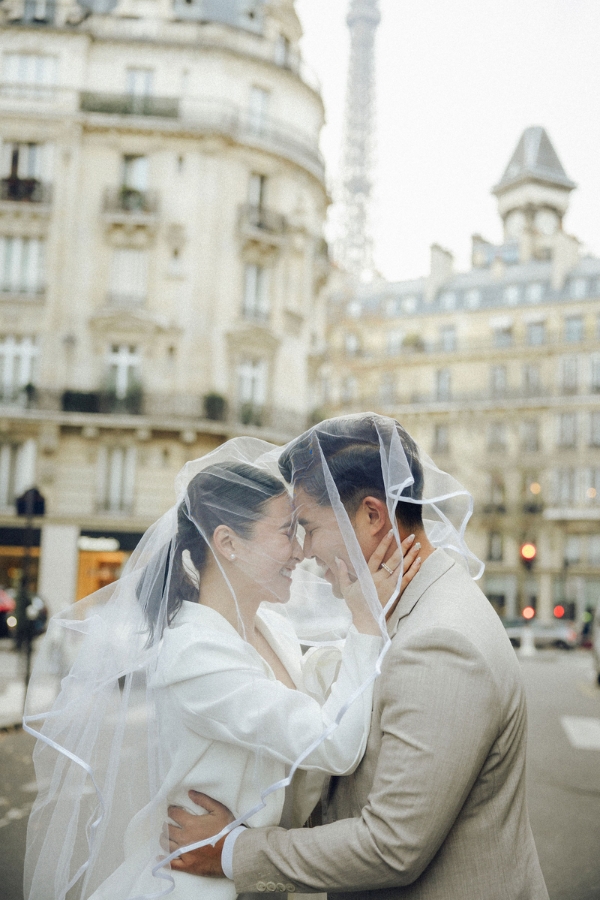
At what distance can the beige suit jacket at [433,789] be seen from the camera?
1885 millimetres

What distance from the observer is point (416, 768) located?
1.88m

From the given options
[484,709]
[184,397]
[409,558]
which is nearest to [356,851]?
[484,709]

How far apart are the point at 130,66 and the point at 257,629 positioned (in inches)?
1042

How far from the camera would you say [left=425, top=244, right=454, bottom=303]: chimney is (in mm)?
51156

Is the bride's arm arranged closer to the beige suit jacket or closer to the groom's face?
the beige suit jacket

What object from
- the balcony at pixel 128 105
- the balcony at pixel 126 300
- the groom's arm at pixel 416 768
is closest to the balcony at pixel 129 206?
the balcony at pixel 126 300

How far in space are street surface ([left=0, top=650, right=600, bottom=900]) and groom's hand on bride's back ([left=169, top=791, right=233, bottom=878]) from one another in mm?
617

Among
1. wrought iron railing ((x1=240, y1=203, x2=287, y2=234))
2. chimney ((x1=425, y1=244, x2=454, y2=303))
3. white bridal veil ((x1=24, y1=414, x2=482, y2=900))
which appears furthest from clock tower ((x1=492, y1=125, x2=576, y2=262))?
white bridal veil ((x1=24, y1=414, x2=482, y2=900))

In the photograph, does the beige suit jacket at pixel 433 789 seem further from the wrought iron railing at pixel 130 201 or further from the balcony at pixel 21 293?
the wrought iron railing at pixel 130 201

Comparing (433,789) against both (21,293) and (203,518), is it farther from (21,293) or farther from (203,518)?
(21,293)

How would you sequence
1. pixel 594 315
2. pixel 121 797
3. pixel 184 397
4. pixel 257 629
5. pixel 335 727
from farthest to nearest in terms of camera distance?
pixel 594 315, pixel 184 397, pixel 257 629, pixel 121 797, pixel 335 727

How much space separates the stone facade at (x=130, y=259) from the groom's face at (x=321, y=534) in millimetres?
22210

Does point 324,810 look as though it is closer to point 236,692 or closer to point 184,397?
point 236,692

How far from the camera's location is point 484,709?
1.91 metres
